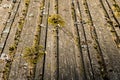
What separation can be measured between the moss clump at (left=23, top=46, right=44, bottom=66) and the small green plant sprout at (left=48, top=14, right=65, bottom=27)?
2.44 ft

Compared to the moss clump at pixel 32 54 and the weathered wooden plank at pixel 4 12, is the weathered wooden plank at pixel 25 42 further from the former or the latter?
the weathered wooden plank at pixel 4 12

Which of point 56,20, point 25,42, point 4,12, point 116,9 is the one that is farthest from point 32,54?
point 116,9

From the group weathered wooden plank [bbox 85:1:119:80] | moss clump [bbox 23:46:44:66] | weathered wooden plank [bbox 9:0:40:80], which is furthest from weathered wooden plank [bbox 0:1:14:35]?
weathered wooden plank [bbox 85:1:119:80]

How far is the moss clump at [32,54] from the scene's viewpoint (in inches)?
123

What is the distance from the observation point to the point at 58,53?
10.8ft

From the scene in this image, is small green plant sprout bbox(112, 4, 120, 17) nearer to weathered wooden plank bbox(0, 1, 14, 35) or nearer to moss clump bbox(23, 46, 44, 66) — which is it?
moss clump bbox(23, 46, 44, 66)

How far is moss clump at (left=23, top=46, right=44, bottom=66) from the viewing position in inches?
123

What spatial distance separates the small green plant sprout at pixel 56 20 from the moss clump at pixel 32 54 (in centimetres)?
74

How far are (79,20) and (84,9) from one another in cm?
48

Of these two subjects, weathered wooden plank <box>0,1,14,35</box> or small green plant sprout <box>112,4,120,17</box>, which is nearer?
weathered wooden plank <box>0,1,14,35</box>

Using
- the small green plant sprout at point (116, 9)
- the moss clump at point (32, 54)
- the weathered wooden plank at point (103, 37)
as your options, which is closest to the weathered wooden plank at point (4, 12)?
the moss clump at point (32, 54)

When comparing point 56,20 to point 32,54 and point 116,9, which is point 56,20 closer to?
point 32,54

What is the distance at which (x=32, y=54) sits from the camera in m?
3.25

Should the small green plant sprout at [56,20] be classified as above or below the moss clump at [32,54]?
below
